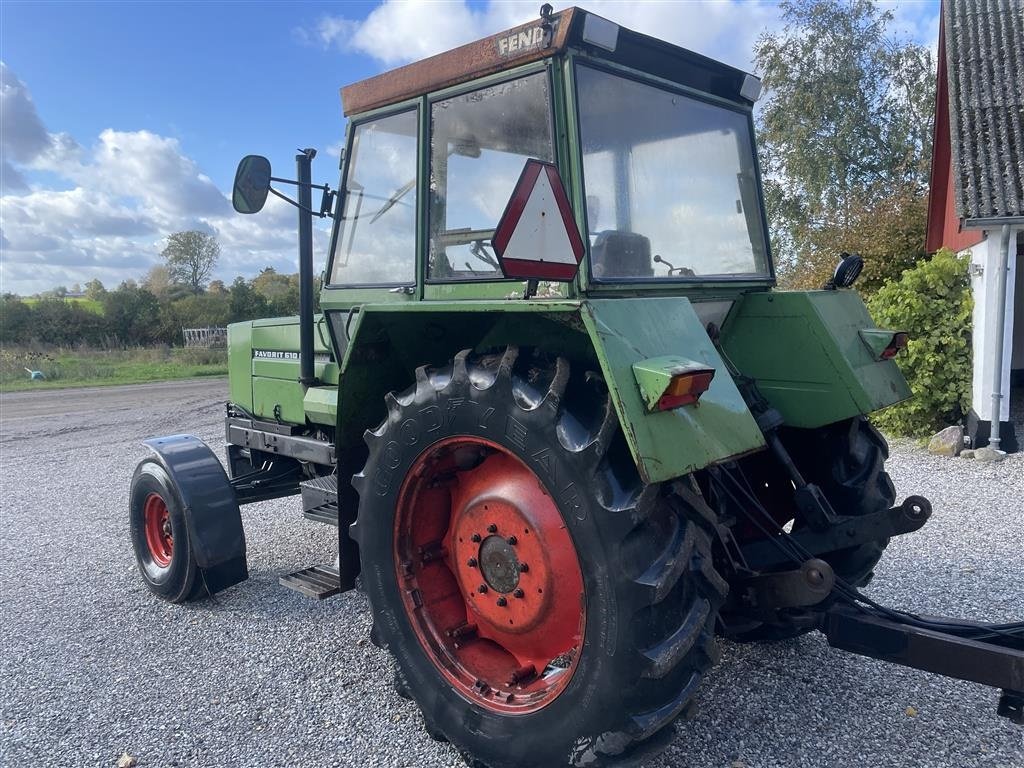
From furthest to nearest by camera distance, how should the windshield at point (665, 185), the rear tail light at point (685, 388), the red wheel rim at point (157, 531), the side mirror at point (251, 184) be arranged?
the red wheel rim at point (157, 531) → the side mirror at point (251, 184) → the windshield at point (665, 185) → the rear tail light at point (685, 388)

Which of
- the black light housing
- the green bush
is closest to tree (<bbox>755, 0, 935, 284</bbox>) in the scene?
the green bush

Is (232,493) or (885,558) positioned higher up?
(232,493)

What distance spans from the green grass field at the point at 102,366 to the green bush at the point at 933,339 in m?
18.3

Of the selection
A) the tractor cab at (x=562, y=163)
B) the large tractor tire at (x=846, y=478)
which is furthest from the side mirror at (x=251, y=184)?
the large tractor tire at (x=846, y=478)

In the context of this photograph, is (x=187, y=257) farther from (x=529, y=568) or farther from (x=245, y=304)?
(x=529, y=568)

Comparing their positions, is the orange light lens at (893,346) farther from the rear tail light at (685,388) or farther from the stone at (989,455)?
the stone at (989,455)

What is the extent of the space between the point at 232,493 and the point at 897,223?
40.5ft

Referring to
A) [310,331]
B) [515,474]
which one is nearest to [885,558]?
[515,474]

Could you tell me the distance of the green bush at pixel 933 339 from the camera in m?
7.86

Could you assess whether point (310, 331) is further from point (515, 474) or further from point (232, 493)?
point (515, 474)

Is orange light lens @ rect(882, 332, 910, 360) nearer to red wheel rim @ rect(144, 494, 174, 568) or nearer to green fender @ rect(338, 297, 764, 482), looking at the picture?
green fender @ rect(338, 297, 764, 482)

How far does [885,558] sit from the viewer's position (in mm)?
4484

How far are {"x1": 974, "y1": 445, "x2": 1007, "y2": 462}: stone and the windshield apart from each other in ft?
17.1

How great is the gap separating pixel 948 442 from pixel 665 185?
5.89 metres
